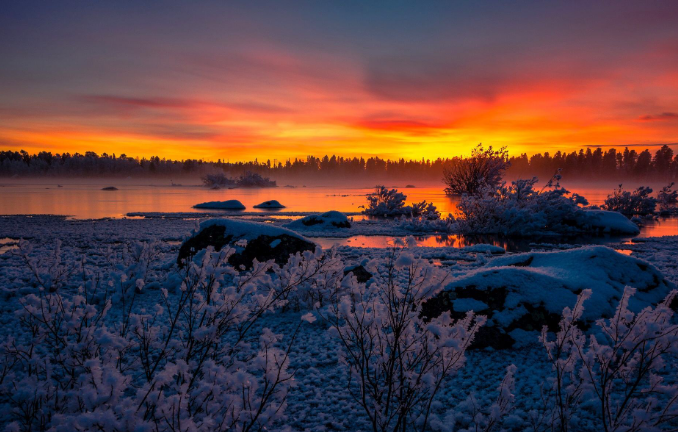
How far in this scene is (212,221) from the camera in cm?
848

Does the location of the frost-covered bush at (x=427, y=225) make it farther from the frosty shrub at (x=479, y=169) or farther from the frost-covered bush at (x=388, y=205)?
the frosty shrub at (x=479, y=169)

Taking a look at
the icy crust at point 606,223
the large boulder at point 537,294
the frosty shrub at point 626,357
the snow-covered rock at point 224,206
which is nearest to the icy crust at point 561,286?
the large boulder at point 537,294

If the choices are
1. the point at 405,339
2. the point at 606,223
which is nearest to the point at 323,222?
the point at 606,223

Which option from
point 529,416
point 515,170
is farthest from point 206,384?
point 515,170

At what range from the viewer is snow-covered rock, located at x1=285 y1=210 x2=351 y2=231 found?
52.5ft

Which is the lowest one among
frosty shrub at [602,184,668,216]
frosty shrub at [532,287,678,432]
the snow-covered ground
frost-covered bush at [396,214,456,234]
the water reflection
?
the snow-covered ground

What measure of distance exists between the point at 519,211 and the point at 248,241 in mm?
11521

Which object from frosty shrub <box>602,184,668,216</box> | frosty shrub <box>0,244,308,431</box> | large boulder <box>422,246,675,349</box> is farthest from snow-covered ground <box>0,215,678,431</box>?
frosty shrub <box>602,184,668,216</box>

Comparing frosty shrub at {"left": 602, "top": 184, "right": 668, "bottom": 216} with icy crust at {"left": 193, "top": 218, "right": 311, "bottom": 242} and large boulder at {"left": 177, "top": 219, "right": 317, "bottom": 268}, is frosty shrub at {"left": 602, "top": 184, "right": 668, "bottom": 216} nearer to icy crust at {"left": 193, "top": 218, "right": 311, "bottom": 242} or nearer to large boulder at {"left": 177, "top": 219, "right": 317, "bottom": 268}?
large boulder at {"left": 177, "top": 219, "right": 317, "bottom": 268}

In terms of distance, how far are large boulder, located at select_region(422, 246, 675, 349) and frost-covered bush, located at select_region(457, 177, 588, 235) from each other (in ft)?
33.2

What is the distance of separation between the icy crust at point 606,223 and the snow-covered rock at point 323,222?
10805mm

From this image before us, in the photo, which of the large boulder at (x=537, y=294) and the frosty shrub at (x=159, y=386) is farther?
the large boulder at (x=537, y=294)

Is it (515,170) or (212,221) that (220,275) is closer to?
(212,221)

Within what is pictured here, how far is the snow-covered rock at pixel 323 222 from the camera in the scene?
1599 cm
